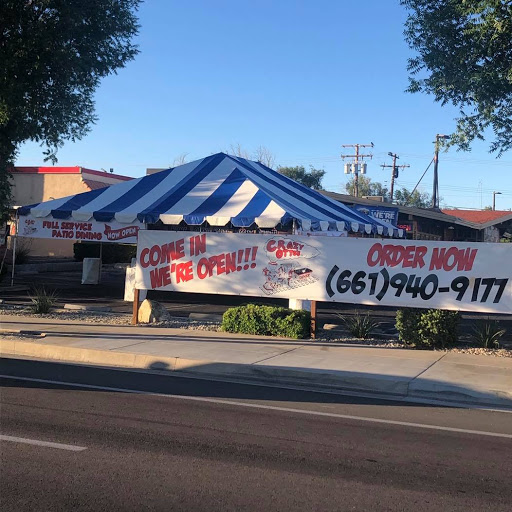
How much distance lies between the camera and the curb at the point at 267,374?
27.9 feet

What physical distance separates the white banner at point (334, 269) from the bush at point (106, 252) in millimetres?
19168

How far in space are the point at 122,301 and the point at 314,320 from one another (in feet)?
25.4

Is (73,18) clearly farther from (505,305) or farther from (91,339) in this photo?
(505,305)

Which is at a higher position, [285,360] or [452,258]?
[452,258]

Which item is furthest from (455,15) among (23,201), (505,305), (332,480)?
(23,201)

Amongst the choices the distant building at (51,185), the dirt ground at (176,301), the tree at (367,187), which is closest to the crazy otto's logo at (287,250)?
the dirt ground at (176,301)

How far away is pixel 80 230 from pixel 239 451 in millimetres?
13265

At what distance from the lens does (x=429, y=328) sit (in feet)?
37.9

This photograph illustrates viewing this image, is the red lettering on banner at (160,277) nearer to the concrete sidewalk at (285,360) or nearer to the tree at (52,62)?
the concrete sidewalk at (285,360)

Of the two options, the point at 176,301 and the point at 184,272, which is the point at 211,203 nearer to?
the point at 184,272

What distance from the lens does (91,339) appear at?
11922mm

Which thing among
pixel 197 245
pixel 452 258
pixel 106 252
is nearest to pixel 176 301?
pixel 197 245

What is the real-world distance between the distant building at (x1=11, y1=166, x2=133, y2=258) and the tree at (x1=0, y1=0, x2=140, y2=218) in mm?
18109

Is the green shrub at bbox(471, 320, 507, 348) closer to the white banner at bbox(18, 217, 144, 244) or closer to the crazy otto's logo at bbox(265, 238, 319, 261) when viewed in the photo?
the crazy otto's logo at bbox(265, 238, 319, 261)
